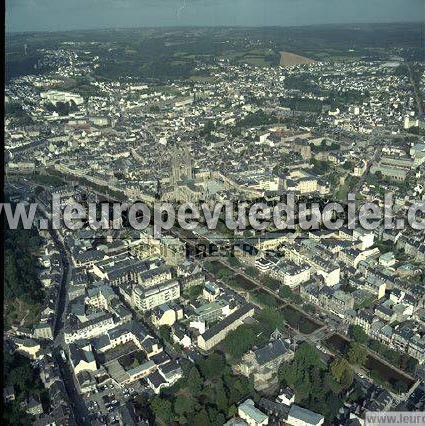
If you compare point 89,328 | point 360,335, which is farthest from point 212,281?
point 360,335

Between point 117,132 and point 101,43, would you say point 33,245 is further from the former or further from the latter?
point 101,43

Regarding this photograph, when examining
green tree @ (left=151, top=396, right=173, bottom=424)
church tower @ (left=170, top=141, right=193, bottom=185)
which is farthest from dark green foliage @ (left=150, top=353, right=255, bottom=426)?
church tower @ (left=170, top=141, right=193, bottom=185)

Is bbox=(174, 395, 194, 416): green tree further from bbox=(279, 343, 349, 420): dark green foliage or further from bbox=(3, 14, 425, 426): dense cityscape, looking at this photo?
bbox=(279, 343, 349, 420): dark green foliage

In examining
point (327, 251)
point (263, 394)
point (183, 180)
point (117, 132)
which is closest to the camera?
point (263, 394)

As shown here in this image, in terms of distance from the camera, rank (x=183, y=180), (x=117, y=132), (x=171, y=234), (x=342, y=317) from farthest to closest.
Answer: (x=117, y=132) < (x=183, y=180) < (x=171, y=234) < (x=342, y=317)

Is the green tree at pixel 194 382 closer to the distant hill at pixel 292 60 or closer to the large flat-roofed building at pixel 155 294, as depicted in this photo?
the large flat-roofed building at pixel 155 294

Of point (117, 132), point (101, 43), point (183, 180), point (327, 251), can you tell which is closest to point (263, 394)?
point (327, 251)
